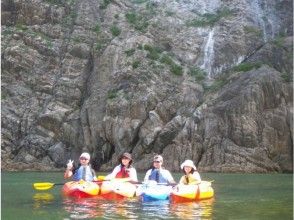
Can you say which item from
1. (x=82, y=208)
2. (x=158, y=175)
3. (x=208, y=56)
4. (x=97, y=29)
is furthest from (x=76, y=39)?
(x=82, y=208)

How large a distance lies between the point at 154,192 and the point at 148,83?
96.3 ft

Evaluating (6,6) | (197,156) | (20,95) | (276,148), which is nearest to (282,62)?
(276,148)

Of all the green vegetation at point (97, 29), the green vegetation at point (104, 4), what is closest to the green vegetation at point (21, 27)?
the green vegetation at point (97, 29)

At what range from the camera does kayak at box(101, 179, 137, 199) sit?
57.4ft

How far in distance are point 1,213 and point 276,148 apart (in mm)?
30239

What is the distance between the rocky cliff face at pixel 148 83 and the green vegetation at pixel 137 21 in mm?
112

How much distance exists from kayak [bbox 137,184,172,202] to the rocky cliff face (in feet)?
73.1

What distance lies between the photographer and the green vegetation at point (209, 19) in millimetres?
52672

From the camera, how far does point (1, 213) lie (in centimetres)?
1355

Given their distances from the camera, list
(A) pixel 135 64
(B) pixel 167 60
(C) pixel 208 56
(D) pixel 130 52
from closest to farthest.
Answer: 1. (A) pixel 135 64
2. (B) pixel 167 60
3. (D) pixel 130 52
4. (C) pixel 208 56

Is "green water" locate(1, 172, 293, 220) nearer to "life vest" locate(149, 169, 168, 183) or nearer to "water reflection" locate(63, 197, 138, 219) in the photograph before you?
"water reflection" locate(63, 197, 138, 219)

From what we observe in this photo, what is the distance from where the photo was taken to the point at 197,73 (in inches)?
1895

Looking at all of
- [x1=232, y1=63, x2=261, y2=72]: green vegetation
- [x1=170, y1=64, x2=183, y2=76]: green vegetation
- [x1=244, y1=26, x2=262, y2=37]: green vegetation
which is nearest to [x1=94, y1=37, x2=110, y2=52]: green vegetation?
[x1=170, y1=64, x2=183, y2=76]: green vegetation

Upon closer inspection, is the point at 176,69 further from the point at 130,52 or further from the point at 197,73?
the point at 130,52
